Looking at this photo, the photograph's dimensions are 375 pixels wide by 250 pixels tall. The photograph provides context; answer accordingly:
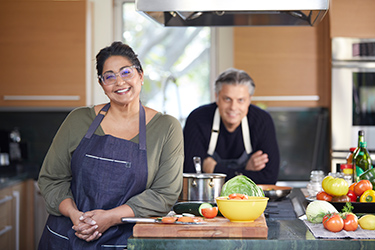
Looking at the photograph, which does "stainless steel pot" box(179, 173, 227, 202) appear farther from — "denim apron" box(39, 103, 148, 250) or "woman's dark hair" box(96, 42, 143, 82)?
"woman's dark hair" box(96, 42, 143, 82)

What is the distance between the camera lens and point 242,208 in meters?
1.55

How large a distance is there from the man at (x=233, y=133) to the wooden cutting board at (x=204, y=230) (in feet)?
3.76

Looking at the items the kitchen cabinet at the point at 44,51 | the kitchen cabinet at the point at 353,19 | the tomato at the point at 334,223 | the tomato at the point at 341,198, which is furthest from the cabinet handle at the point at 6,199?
the kitchen cabinet at the point at 353,19

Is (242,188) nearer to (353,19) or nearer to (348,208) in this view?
(348,208)

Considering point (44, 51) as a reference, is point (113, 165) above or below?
below

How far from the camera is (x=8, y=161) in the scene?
4.02 metres

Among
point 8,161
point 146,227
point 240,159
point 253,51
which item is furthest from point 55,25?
point 146,227

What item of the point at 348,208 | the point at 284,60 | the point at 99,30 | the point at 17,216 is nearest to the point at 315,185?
the point at 348,208

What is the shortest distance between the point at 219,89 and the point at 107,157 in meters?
0.98

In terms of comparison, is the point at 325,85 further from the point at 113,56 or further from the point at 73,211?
the point at 73,211

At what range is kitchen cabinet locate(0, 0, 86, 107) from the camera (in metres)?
3.82

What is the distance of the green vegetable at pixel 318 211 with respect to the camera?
1.70 meters

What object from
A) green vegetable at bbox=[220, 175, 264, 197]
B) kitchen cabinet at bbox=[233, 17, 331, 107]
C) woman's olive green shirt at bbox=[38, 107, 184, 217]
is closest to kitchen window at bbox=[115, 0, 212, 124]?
kitchen cabinet at bbox=[233, 17, 331, 107]

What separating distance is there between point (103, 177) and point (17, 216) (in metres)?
1.79
